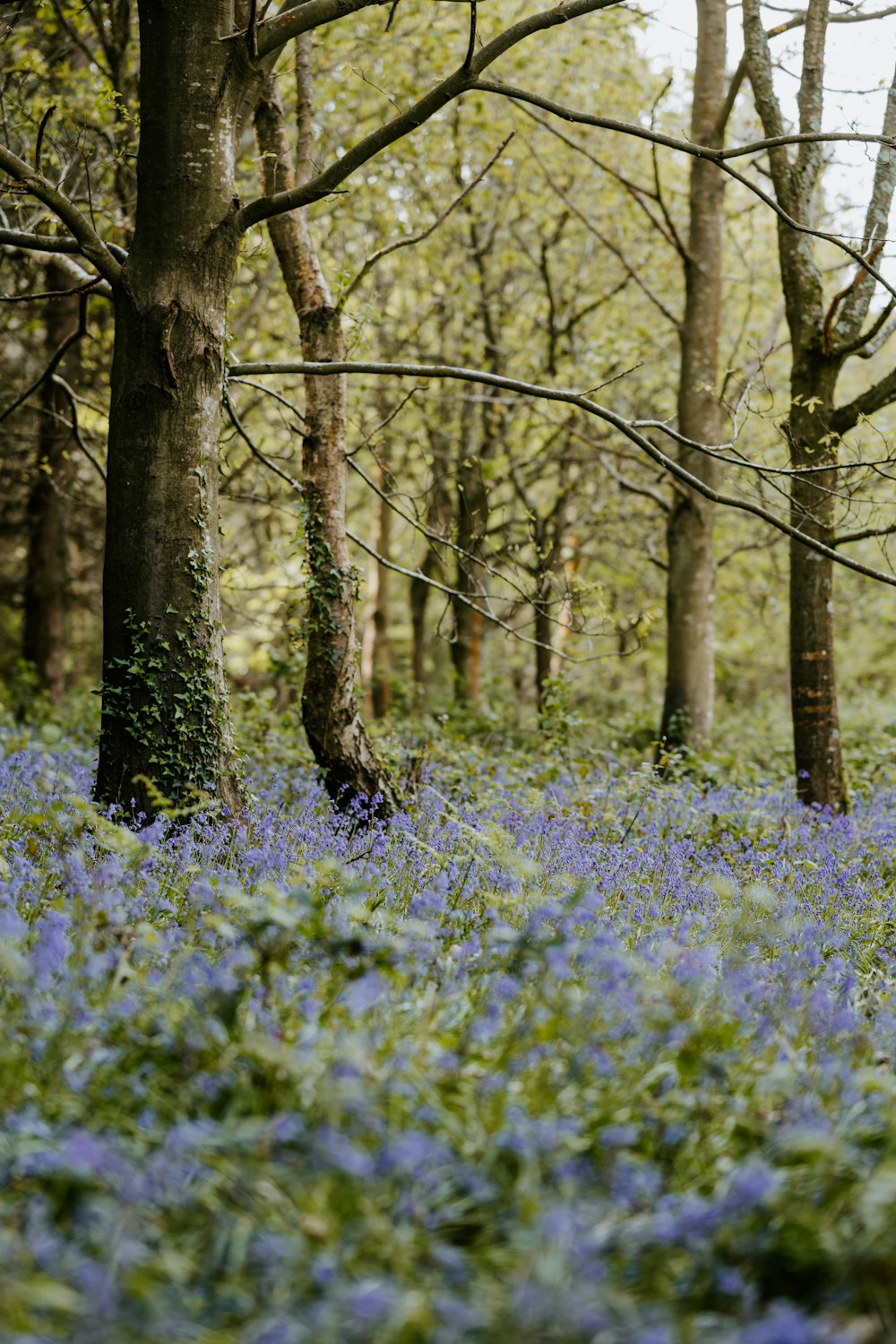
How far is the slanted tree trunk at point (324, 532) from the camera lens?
25.0 feet

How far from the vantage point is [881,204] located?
823cm

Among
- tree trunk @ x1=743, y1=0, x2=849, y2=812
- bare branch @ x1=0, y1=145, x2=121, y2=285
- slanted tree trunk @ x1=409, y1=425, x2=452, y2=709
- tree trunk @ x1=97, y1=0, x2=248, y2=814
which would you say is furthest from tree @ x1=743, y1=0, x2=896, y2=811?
slanted tree trunk @ x1=409, y1=425, x2=452, y2=709

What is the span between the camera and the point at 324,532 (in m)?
7.79

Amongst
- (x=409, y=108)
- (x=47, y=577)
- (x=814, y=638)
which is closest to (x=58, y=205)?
(x=409, y=108)

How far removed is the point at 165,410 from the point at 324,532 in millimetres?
2147

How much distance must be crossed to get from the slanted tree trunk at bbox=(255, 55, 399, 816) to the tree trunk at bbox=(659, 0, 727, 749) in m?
5.22

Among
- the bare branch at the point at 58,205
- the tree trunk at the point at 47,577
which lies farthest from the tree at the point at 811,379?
the tree trunk at the point at 47,577

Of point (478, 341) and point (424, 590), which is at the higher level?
point (478, 341)

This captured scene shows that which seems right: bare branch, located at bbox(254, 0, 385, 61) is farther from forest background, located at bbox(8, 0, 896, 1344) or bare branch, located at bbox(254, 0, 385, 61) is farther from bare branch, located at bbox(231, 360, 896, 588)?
bare branch, located at bbox(231, 360, 896, 588)

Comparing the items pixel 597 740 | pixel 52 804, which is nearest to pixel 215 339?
pixel 52 804

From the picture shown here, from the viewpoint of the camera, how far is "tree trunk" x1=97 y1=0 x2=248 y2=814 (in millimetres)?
5781

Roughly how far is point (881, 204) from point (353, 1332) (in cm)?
889

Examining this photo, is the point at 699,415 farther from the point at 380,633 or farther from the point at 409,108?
the point at 380,633

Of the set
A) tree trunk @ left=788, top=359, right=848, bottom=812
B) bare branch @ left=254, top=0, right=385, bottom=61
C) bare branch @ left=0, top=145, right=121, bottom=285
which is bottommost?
tree trunk @ left=788, top=359, right=848, bottom=812
